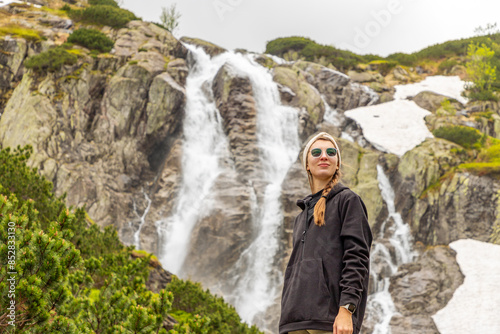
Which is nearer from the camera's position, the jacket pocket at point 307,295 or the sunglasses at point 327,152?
the jacket pocket at point 307,295

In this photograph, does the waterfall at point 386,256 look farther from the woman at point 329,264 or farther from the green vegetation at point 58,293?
the woman at point 329,264

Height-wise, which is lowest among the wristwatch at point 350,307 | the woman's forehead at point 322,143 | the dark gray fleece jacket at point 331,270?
the wristwatch at point 350,307

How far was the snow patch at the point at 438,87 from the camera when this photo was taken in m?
40.1

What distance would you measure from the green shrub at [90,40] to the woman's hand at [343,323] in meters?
31.4

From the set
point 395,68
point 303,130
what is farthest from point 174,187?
point 395,68

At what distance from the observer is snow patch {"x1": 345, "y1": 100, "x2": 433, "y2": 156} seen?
99.2ft

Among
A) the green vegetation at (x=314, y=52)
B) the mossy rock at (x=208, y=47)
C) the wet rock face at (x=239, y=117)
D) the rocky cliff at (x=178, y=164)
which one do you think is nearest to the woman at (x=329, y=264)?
the rocky cliff at (x=178, y=164)

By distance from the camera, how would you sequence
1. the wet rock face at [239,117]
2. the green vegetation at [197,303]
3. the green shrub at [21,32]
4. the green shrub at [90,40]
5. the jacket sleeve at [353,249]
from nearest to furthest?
the jacket sleeve at [353,249] < the green vegetation at [197,303] < the wet rock face at [239,117] < the green shrub at [21,32] < the green shrub at [90,40]

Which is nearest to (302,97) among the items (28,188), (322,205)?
(28,188)

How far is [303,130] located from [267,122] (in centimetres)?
315

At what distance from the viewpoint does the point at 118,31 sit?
33.9m

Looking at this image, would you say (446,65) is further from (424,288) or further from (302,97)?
(424,288)

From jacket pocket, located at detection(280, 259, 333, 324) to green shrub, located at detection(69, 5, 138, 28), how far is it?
119ft

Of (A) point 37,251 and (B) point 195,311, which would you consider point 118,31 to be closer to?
(B) point 195,311
